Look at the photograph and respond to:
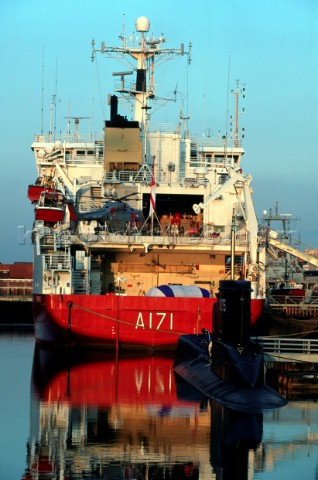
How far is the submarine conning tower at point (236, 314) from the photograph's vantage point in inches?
1020

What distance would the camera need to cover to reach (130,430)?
20.9m

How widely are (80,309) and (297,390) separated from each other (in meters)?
12.6

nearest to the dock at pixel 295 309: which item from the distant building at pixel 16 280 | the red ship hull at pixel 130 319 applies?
the red ship hull at pixel 130 319

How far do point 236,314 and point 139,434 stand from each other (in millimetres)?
6377

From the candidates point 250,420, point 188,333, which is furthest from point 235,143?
point 250,420

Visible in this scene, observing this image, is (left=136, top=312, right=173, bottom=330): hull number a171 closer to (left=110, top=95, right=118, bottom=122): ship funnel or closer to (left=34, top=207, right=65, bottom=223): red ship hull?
(left=34, top=207, right=65, bottom=223): red ship hull

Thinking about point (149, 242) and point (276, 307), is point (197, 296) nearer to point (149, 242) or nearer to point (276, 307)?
point (149, 242)

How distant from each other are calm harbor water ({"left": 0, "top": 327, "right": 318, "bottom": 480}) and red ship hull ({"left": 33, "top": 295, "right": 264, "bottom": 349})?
6.93 m

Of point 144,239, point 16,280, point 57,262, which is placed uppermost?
point 144,239

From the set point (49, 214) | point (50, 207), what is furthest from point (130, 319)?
point (50, 207)

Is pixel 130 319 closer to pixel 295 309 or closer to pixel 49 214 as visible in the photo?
pixel 49 214

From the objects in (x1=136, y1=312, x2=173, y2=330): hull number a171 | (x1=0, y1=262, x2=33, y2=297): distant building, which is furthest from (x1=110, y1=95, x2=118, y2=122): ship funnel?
(x1=0, y1=262, x2=33, y2=297): distant building

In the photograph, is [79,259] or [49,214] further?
[79,259]

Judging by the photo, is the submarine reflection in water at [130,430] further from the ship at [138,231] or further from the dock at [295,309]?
the dock at [295,309]
